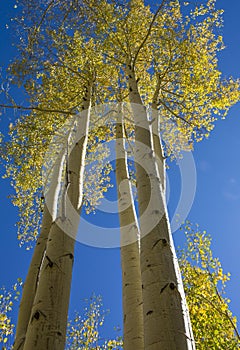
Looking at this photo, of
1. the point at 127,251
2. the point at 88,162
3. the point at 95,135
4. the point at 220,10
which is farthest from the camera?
the point at 88,162

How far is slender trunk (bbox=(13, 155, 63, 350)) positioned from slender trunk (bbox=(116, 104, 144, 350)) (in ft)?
3.94

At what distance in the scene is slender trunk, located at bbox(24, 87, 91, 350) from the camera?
269 centimetres

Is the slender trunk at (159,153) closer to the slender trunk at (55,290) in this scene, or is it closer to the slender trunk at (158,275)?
the slender trunk at (158,275)

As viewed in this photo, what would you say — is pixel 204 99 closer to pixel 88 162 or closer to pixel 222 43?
pixel 222 43

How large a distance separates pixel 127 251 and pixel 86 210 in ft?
22.4

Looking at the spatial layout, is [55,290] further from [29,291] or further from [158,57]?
[158,57]

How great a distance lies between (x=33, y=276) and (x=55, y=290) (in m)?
1.55

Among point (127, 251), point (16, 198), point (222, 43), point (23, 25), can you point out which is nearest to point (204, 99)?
point (222, 43)

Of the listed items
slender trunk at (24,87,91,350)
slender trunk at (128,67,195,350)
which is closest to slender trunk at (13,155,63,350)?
slender trunk at (24,87,91,350)

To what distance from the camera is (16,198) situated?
34.0 ft

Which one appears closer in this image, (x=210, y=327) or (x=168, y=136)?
(x=210, y=327)

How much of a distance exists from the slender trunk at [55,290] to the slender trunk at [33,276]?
1.03 meters

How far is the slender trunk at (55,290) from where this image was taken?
106 inches

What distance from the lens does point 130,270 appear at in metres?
4.57
